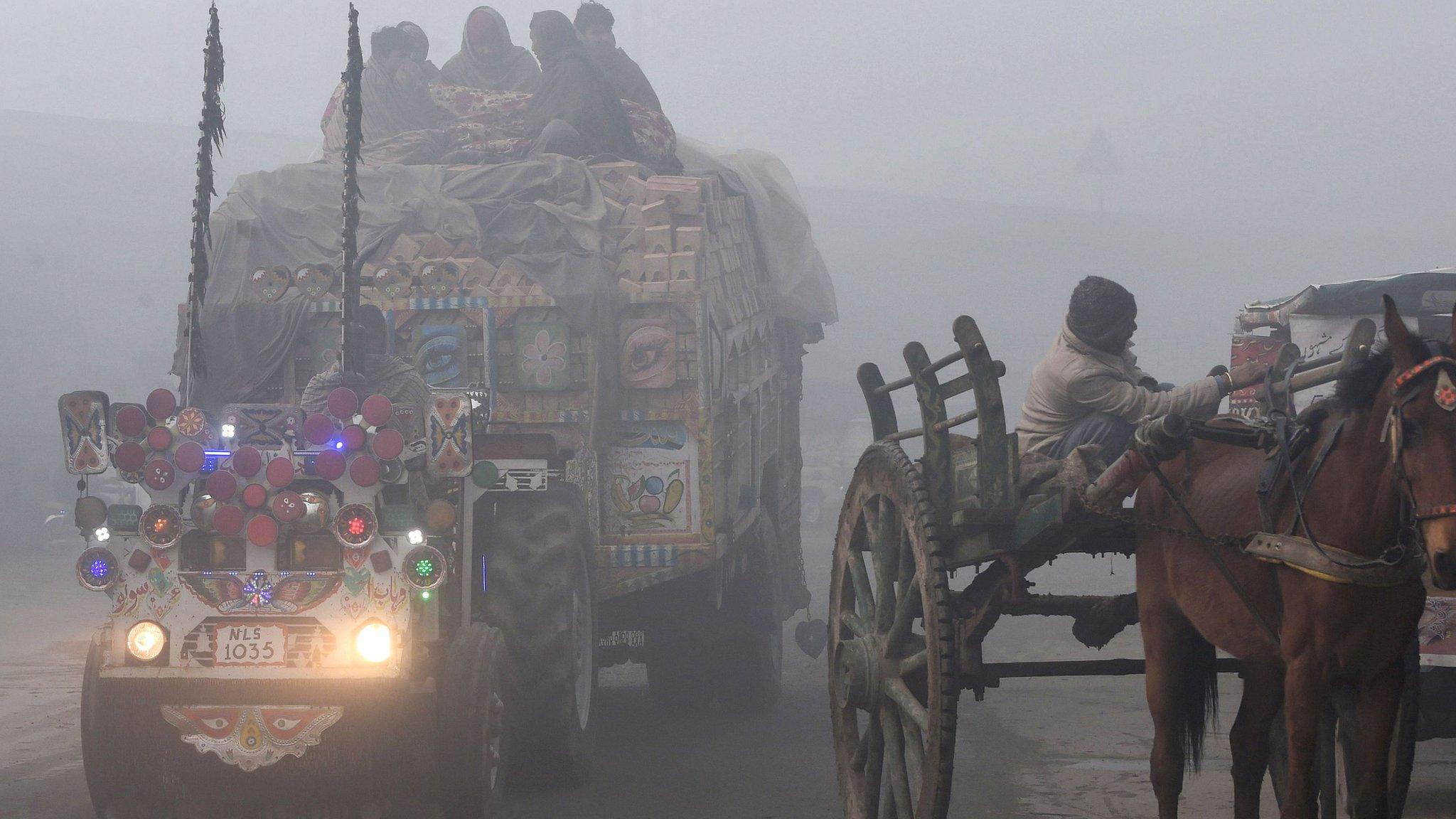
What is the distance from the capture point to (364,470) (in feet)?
19.5

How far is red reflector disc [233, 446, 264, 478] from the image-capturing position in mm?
5848

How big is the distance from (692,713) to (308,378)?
386 centimetres

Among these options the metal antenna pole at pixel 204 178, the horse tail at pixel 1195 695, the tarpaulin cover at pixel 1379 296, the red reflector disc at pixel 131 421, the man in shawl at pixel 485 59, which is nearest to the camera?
the horse tail at pixel 1195 695

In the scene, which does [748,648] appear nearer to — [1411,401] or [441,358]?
[441,358]

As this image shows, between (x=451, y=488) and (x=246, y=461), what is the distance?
1.17 metres

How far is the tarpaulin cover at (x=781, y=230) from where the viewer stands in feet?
42.3

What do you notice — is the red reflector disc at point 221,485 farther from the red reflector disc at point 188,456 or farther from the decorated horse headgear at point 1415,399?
the decorated horse headgear at point 1415,399

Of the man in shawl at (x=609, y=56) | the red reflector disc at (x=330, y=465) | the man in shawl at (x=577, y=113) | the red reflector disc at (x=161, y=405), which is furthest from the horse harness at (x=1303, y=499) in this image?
the man in shawl at (x=609, y=56)

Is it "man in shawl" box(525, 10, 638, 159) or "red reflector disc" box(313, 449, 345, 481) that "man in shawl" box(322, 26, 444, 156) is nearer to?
"man in shawl" box(525, 10, 638, 159)

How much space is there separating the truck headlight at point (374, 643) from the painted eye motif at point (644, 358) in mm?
3152

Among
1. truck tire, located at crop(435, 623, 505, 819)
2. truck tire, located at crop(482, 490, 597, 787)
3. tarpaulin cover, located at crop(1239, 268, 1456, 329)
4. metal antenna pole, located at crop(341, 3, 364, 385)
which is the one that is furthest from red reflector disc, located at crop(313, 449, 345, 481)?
tarpaulin cover, located at crop(1239, 268, 1456, 329)

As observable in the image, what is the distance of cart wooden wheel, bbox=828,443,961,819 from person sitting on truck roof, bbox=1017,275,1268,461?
590 mm

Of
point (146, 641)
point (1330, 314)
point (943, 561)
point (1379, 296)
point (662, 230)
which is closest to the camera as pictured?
point (943, 561)

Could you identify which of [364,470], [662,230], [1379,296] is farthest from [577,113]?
[364,470]
